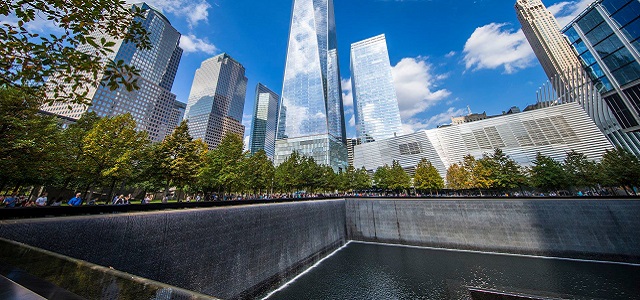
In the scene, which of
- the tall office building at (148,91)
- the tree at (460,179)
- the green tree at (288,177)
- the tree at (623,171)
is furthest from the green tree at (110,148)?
the tall office building at (148,91)

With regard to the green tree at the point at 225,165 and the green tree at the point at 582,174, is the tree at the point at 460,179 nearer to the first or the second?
the green tree at the point at 582,174

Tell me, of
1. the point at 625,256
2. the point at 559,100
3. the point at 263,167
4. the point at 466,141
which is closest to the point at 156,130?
the point at 263,167

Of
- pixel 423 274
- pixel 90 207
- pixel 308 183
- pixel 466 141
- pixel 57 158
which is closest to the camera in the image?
pixel 90 207

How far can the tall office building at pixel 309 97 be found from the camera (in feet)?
279

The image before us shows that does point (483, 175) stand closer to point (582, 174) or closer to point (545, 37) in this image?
point (582, 174)

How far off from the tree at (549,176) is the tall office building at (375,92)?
63.5 m

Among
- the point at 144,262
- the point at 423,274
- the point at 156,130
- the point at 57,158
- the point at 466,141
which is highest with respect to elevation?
the point at 156,130

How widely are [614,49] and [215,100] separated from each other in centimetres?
17574

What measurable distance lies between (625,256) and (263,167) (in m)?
42.6

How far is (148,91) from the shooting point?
368 ft

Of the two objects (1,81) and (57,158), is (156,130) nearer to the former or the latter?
(57,158)

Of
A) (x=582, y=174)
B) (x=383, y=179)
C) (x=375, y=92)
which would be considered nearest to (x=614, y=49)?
(x=582, y=174)

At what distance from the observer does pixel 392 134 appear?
10612 cm

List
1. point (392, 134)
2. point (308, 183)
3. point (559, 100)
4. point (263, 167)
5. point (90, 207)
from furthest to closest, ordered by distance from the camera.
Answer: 1. point (392, 134)
2. point (559, 100)
3. point (308, 183)
4. point (263, 167)
5. point (90, 207)
